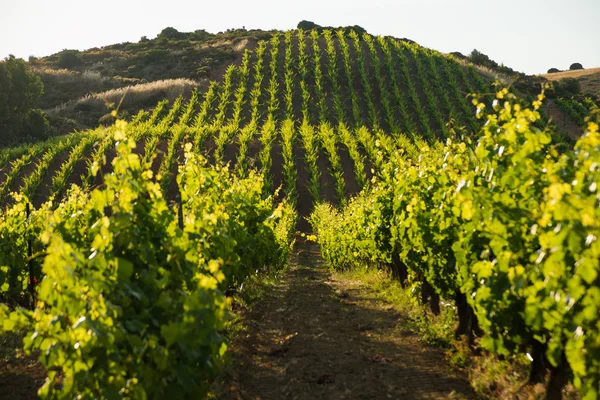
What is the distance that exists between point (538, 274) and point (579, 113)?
51.6 meters

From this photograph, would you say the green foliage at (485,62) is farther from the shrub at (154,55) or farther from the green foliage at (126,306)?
the green foliage at (126,306)

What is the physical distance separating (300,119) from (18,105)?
1947cm

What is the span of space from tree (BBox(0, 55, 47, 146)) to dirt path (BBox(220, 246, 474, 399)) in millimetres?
36368

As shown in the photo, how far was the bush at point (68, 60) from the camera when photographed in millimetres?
76562

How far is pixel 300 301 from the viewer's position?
45.0 feet

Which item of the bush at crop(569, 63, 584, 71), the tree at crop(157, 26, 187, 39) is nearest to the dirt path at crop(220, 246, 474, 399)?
the tree at crop(157, 26, 187, 39)

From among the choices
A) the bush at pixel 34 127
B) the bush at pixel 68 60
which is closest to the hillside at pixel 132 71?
the bush at pixel 68 60

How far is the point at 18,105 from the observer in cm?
4544

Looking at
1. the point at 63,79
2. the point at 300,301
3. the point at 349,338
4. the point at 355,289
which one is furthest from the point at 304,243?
the point at 63,79

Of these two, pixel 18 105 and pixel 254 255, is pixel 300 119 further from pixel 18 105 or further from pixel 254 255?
Result: pixel 254 255

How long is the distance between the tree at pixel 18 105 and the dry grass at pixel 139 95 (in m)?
7.49

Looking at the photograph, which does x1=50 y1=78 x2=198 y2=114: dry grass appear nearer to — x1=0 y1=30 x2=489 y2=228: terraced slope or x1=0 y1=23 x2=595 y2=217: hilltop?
x1=0 y1=23 x2=595 y2=217: hilltop

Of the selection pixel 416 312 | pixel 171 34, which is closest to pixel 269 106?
pixel 416 312

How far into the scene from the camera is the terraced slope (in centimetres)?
3513
